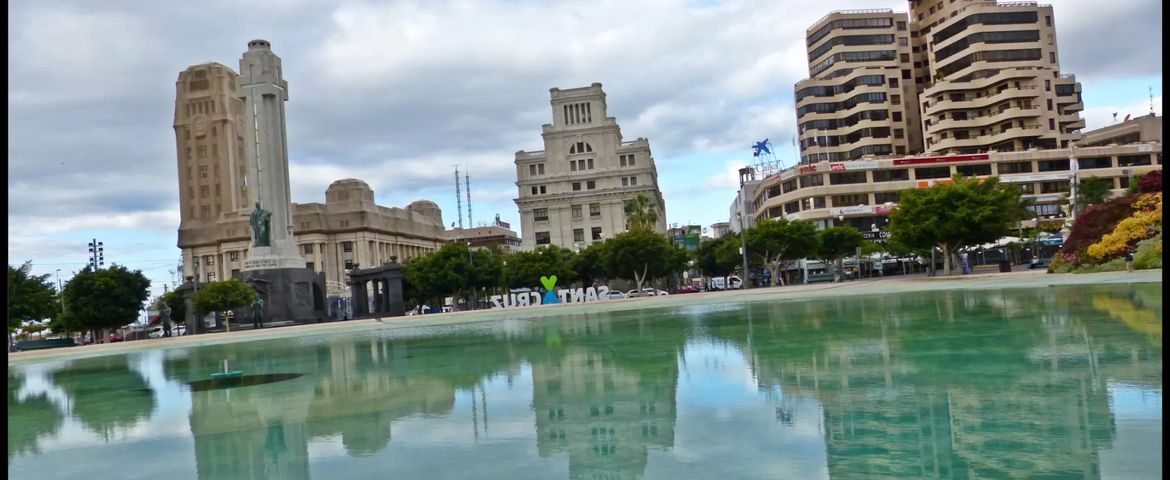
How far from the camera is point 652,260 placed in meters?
75.0

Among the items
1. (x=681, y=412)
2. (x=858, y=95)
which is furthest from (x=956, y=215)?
(x=858, y=95)

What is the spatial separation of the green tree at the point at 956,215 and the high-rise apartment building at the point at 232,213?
9121cm

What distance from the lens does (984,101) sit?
97812 mm

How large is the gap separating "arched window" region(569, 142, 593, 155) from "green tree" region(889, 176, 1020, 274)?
220ft

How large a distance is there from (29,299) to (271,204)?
55.4 feet

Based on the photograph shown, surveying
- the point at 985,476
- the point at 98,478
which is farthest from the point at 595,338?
the point at 985,476

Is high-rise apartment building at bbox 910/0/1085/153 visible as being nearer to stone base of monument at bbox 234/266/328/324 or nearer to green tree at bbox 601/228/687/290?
green tree at bbox 601/228/687/290

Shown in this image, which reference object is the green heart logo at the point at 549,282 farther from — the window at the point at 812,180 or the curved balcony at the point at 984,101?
the curved balcony at the point at 984,101

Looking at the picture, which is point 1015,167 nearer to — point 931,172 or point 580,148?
point 931,172

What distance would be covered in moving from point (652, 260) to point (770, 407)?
64633mm

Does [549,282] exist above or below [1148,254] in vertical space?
above

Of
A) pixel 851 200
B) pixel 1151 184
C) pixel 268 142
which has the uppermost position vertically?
pixel 268 142

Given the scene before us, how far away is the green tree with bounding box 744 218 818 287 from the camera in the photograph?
235 feet

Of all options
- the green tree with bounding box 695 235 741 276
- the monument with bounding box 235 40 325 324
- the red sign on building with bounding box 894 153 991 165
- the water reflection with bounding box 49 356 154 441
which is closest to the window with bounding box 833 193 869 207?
the red sign on building with bounding box 894 153 991 165
